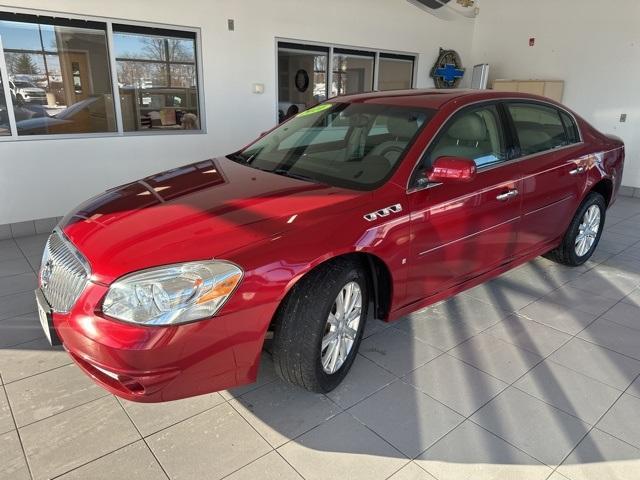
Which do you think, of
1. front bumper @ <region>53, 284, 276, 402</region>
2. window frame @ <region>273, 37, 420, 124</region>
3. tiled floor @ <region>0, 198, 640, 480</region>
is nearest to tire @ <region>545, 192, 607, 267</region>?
tiled floor @ <region>0, 198, 640, 480</region>

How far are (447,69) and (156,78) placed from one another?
16.5ft

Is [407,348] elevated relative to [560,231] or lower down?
lower down

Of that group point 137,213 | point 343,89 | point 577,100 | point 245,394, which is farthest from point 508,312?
point 577,100

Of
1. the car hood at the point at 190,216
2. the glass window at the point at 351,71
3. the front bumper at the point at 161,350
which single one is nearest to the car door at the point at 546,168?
the car hood at the point at 190,216

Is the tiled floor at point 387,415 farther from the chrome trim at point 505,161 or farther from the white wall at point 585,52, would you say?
the white wall at point 585,52

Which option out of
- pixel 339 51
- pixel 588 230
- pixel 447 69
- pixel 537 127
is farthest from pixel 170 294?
pixel 447 69

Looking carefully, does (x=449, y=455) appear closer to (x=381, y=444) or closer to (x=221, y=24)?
(x=381, y=444)

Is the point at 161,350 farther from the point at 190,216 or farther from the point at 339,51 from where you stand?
the point at 339,51

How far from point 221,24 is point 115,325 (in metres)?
4.70

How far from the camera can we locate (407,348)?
112 inches

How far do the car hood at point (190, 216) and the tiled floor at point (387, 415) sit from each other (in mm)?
786

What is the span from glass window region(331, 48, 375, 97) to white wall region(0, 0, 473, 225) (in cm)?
21

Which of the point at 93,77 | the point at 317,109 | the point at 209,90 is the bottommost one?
the point at 317,109

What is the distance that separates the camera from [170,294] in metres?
1.81
